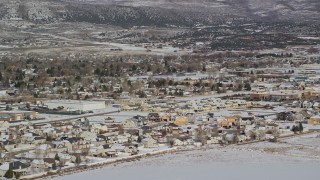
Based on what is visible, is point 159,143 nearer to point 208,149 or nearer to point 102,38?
point 208,149

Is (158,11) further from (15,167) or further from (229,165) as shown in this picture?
(15,167)

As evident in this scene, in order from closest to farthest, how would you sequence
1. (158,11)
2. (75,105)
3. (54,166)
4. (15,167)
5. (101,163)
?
(15,167), (54,166), (101,163), (75,105), (158,11)

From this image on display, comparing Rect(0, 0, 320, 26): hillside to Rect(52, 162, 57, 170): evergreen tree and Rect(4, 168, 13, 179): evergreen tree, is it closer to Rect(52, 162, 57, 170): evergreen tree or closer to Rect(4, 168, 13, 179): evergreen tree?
A: Rect(52, 162, 57, 170): evergreen tree

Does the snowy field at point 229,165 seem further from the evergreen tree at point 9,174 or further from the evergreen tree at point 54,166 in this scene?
the evergreen tree at point 9,174

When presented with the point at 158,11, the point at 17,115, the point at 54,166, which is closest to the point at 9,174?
the point at 54,166

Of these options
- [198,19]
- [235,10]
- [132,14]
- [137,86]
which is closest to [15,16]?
[132,14]

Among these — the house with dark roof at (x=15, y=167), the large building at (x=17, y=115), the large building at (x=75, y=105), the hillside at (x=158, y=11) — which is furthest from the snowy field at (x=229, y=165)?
the hillside at (x=158, y=11)
